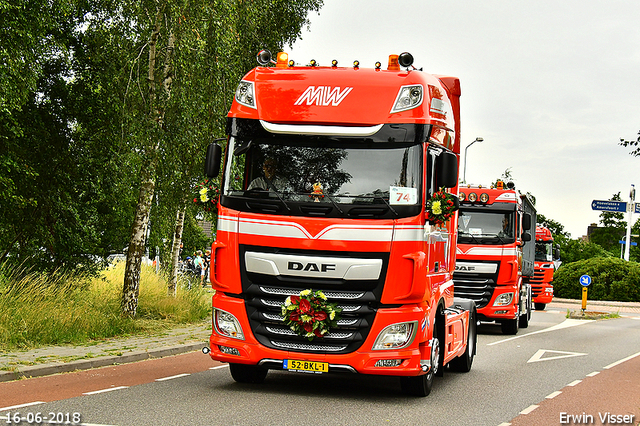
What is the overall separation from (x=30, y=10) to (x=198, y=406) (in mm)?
9578

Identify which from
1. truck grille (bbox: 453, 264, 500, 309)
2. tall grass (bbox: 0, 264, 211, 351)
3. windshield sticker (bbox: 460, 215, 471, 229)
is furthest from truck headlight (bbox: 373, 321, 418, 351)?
windshield sticker (bbox: 460, 215, 471, 229)

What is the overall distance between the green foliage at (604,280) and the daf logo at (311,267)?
3803 centimetres

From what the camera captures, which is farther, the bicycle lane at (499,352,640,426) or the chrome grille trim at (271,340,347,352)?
the chrome grille trim at (271,340,347,352)

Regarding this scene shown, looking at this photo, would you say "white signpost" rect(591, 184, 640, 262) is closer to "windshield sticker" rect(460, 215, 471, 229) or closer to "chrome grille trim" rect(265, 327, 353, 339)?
→ "windshield sticker" rect(460, 215, 471, 229)

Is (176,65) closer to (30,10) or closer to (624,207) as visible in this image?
(30,10)

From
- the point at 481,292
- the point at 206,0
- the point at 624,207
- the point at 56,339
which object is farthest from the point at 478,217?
the point at 624,207

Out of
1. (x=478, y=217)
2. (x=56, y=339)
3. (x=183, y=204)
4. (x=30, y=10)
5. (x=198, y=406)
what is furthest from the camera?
(x=478, y=217)

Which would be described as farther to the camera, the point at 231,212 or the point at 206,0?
the point at 206,0

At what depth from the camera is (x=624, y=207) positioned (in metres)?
47.1

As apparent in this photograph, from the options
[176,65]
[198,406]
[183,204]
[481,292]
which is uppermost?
[176,65]

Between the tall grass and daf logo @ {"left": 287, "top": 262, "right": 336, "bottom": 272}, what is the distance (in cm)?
554

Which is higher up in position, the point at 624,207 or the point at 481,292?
the point at 624,207

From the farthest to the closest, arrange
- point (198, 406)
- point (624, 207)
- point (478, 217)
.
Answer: point (624, 207), point (478, 217), point (198, 406)

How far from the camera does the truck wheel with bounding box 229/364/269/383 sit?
1031 centimetres
